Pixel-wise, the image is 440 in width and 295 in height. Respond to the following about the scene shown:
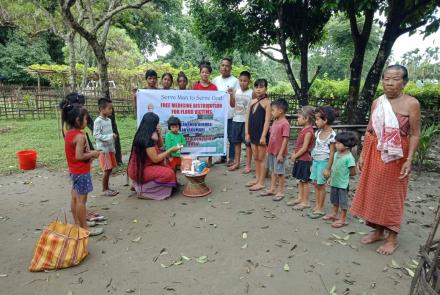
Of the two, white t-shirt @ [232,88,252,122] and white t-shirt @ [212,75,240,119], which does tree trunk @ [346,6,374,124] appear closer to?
white t-shirt @ [232,88,252,122]

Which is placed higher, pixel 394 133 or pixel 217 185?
pixel 394 133

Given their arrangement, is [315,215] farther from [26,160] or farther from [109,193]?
[26,160]

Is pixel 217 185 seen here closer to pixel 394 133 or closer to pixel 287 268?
pixel 287 268

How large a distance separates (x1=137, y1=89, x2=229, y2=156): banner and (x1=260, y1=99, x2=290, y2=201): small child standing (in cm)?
112

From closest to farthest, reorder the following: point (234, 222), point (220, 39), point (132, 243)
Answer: point (132, 243)
point (234, 222)
point (220, 39)

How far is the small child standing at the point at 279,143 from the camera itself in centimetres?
471

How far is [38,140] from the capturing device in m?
9.68

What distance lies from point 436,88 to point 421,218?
8826 millimetres

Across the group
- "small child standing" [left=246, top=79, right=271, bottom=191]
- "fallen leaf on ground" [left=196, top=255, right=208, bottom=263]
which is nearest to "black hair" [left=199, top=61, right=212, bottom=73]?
"small child standing" [left=246, top=79, right=271, bottom=191]

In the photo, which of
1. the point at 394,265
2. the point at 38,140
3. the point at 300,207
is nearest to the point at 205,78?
the point at 300,207

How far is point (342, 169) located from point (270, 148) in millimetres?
1274

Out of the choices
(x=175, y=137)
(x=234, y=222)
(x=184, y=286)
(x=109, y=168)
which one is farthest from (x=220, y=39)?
(x=184, y=286)

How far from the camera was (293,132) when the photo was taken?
10.7 meters

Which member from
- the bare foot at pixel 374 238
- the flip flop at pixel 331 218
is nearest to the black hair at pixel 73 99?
the flip flop at pixel 331 218
